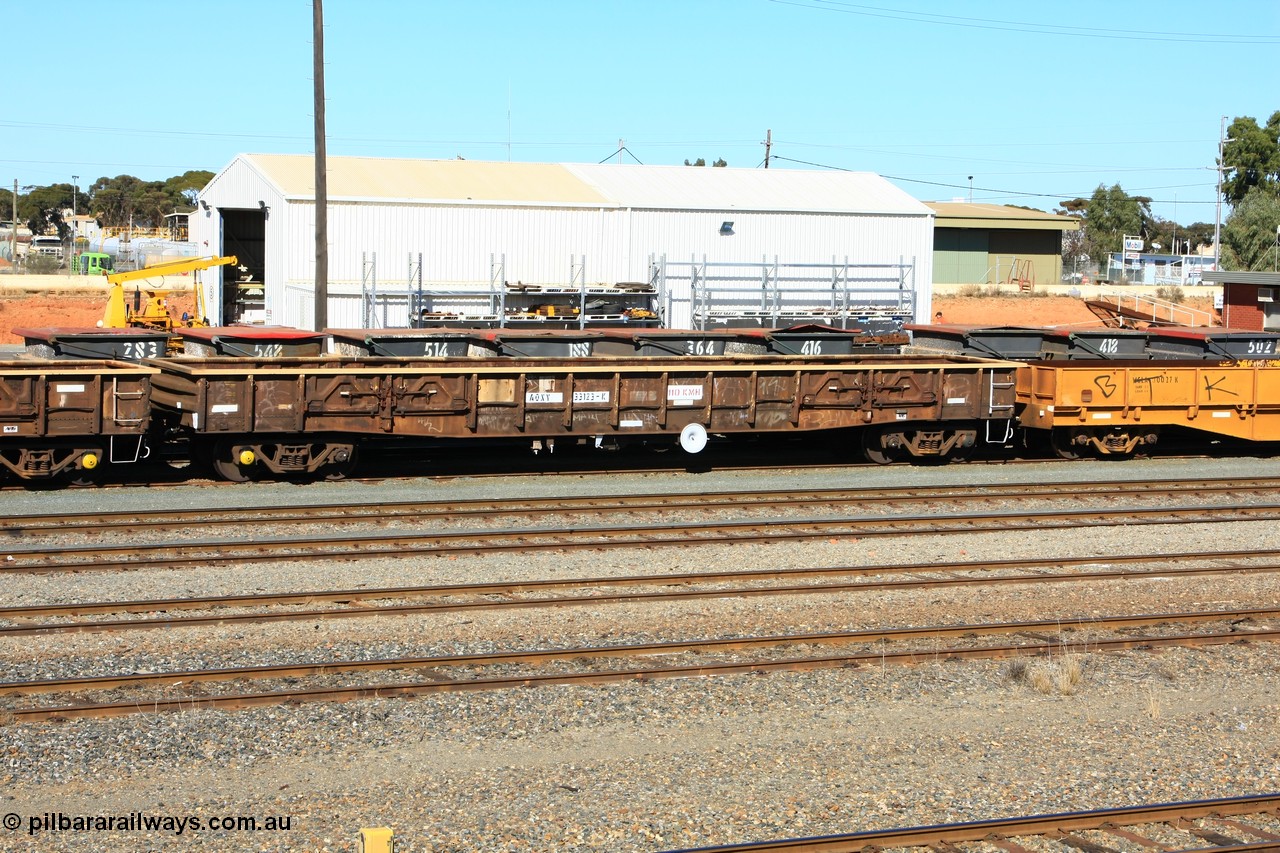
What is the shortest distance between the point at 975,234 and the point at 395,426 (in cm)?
6344

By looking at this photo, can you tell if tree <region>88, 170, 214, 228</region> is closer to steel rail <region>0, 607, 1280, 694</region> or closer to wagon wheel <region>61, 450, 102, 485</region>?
wagon wheel <region>61, 450, 102, 485</region>

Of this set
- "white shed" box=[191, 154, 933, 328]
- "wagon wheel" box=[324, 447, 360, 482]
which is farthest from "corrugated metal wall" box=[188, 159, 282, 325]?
"wagon wheel" box=[324, 447, 360, 482]

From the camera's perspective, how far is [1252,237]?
8038cm

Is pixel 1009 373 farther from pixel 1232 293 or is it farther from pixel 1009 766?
pixel 1232 293

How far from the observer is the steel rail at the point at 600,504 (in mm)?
15422

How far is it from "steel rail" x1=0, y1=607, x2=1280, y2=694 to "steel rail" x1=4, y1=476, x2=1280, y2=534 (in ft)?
18.9

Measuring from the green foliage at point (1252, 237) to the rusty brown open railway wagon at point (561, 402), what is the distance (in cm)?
6584

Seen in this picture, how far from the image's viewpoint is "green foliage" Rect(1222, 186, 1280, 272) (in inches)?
3130

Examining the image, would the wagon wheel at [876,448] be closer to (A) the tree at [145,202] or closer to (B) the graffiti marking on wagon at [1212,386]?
(B) the graffiti marking on wagon at [1212,386]

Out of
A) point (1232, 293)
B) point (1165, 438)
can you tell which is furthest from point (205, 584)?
point (1232, 293)

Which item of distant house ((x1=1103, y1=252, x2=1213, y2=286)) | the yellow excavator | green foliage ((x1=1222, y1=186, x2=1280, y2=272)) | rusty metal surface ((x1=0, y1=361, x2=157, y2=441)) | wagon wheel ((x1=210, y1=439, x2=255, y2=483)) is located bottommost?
wagon wheel ((x1=210, y1=439, x2=255, y2=483))

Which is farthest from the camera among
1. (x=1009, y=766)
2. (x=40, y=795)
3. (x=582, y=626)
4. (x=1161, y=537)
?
(x=1161, y=537)

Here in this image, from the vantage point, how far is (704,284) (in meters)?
36.7

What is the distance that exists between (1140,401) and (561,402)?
10.3 m
